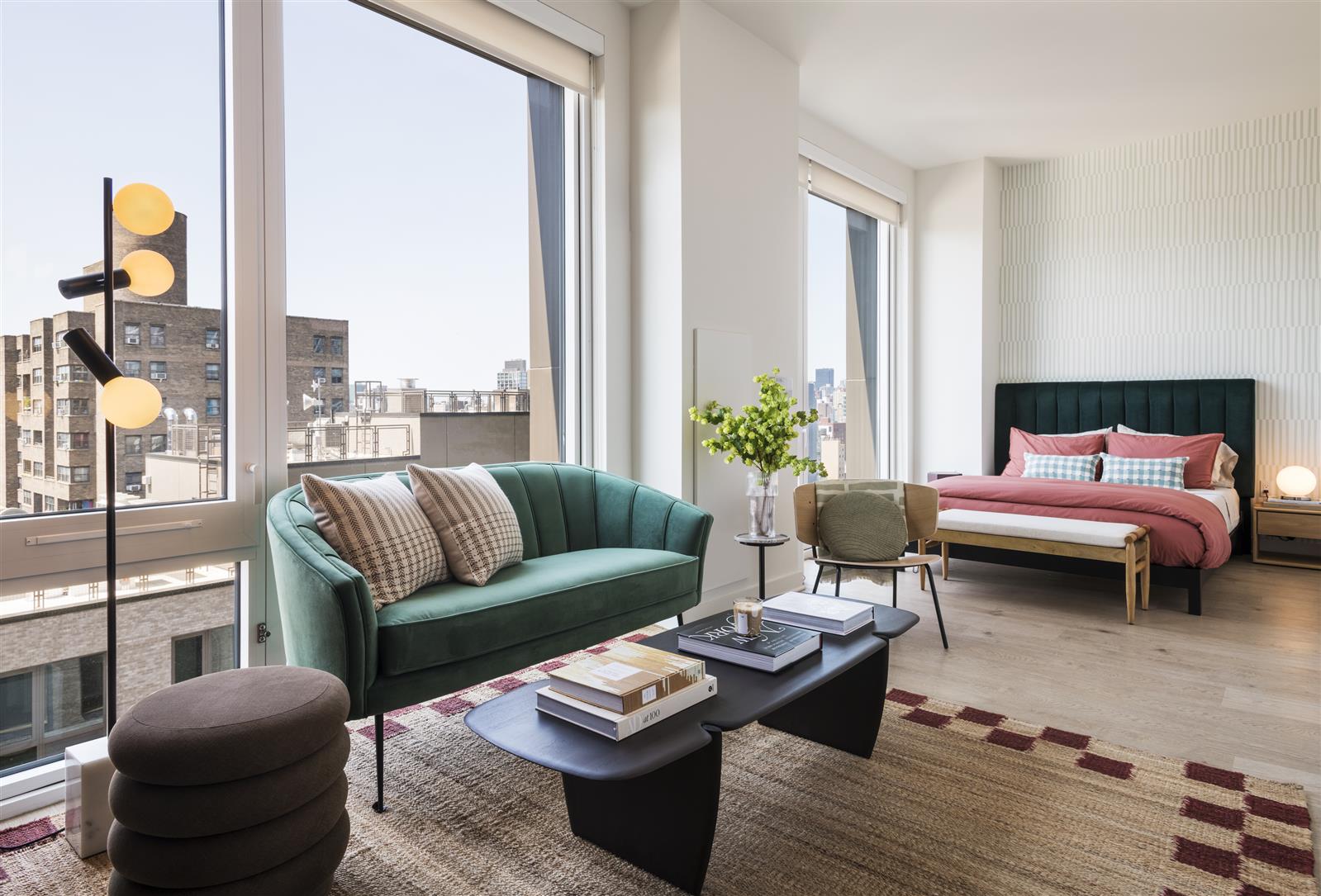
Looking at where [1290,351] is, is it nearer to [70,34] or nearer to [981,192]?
[981,192]

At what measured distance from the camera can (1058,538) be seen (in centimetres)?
412

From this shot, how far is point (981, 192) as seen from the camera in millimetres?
6547

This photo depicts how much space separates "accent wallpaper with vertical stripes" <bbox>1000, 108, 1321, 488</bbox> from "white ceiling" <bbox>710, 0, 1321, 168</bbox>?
0.94 ft

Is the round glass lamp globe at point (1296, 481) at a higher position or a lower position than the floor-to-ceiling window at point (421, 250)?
lower

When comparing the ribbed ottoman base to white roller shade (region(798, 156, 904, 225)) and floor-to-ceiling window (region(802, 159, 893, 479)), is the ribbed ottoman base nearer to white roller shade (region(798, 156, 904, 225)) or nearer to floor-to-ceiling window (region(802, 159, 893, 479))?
floor-to-ceiling window (region(802, 159, 893, 479))

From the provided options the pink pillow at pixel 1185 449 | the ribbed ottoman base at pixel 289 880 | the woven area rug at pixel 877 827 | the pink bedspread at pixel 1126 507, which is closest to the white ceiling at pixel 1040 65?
the pink pillow at pixel 1185 449

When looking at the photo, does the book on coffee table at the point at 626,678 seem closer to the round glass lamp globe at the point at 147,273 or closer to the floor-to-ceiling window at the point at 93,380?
the floor-to-ceiling window at the point at 93,380

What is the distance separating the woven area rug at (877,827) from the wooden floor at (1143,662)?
240 millimetres

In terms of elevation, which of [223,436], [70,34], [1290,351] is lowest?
[223,436]

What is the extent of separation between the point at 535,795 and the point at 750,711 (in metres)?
0.84

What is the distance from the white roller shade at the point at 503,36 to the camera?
322cm

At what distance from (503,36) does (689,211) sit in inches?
45.8

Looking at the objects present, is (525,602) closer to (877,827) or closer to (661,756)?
(661,756)

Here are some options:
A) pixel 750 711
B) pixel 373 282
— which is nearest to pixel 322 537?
pixel 373 282
